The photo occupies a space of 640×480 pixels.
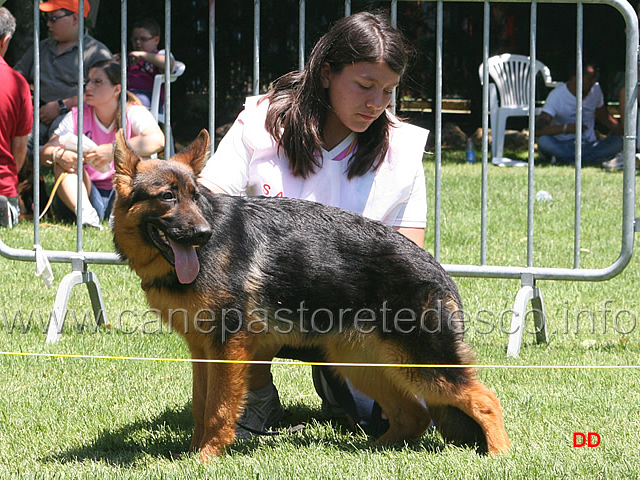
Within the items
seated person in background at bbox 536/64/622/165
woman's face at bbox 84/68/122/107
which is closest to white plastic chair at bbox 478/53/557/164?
seated person in background at bbox 536/64/622/165

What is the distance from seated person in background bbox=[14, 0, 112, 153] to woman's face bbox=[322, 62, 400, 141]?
6.03 m

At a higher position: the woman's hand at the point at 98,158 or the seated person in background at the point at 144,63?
the seated person in background at the point at 144,63

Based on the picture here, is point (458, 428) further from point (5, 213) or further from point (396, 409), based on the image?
point (5, 213)

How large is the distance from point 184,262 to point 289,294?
1.67 ft

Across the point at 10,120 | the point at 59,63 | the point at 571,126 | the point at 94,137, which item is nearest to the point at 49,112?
the point at 59,63

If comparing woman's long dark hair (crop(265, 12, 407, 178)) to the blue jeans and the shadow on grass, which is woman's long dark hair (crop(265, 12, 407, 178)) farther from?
the blue jeans

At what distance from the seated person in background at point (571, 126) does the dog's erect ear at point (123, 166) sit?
1138cm

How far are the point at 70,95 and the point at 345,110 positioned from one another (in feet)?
22.5

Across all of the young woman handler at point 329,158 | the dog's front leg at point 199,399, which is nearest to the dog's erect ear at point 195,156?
the young woman handler at point 329,158

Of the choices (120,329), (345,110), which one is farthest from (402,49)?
(120,329)

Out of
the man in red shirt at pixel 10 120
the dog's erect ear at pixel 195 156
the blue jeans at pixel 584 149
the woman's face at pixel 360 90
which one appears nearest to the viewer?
the dog's erect ear at pixel 195 156

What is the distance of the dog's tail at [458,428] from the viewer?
11.4ft

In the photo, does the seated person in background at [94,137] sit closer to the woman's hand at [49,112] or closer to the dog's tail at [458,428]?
the woman's hand at [49,112]

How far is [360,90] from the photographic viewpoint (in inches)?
148
